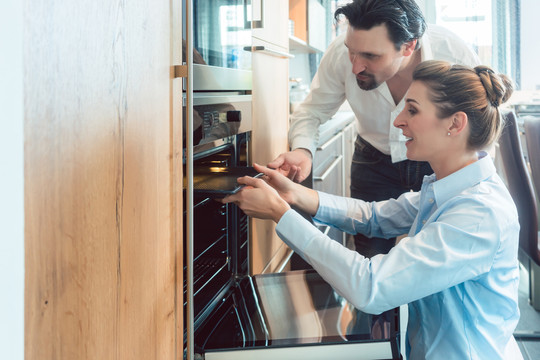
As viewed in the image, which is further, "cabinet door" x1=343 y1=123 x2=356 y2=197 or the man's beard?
"cabinet door" x1=343 y1=123 x2=356 y2=197

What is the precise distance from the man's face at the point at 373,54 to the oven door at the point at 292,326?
66 cm

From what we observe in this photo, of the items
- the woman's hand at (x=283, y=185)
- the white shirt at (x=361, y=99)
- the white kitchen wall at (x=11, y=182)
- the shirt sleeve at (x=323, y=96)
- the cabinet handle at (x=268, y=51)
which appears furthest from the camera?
the shirt sleeve at (x=323, y=96)

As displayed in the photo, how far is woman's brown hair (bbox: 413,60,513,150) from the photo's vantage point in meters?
1.26

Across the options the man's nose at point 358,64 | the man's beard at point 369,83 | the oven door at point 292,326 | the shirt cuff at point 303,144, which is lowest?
the oven door at point 292,326

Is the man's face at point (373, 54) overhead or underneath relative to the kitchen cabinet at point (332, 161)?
overhead

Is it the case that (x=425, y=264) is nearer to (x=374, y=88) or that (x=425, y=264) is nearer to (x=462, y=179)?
(x=462, y=179)

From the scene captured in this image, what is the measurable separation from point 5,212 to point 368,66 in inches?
52.8

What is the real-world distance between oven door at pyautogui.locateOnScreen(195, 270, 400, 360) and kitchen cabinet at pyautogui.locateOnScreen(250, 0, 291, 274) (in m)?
0.30

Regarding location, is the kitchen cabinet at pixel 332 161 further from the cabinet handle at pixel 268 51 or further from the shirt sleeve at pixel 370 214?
the shirt sleeve at pixel 370 214

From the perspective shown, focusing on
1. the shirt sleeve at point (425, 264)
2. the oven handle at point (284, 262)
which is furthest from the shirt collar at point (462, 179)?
the oven handle at point (284, 262)

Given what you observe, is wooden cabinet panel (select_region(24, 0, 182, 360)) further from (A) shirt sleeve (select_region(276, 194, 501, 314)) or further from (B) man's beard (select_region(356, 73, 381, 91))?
(B) man's beard (select_region(356, 73, 381, 91))

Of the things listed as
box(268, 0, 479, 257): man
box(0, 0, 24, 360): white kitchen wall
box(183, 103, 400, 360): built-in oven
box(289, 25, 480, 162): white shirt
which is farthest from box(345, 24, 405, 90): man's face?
box(0, 0, 24, 360): white kitchen wall

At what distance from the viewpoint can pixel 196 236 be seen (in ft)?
4.13

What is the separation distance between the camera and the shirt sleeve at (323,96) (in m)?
1.96
